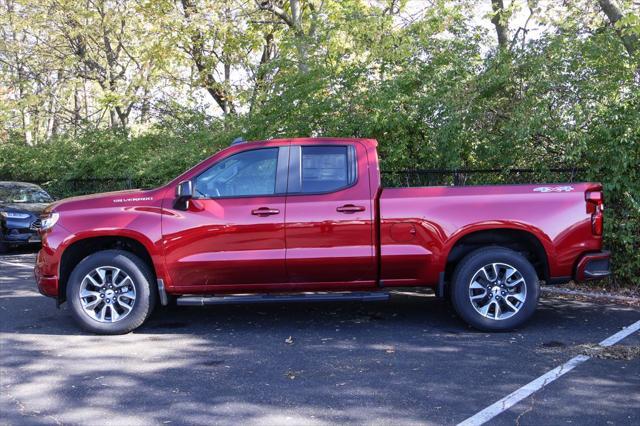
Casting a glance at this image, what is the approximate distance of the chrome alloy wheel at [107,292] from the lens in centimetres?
617

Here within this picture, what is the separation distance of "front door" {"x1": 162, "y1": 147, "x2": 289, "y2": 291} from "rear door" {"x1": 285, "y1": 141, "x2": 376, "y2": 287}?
0.12 meters

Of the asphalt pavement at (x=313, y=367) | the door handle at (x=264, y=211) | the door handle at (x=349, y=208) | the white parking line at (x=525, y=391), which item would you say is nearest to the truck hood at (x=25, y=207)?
the asphalt pavement at (x=313, y=367)

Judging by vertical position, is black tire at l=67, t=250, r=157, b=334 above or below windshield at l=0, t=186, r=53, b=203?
below

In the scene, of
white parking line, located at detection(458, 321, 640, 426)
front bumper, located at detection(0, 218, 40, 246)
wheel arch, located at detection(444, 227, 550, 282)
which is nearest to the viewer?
white parking line, located at detection(458, 321, 640, 426)

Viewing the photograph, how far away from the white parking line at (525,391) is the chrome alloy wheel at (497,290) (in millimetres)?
840

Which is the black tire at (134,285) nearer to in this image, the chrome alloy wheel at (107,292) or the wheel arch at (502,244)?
the chrome alloy wheel at (107,292)

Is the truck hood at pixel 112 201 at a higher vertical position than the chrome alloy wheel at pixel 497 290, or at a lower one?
higher

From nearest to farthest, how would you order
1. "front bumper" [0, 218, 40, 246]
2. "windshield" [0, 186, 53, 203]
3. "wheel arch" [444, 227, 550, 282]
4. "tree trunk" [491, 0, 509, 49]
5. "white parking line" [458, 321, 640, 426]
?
1. "white parking line" [458, 321, 640, 426]
2. "wheel arch" [444, 227, 550, 282]
3. "front bumper" [0, 218, 40, 246]
4. "tree trunk" [491, 0, 509, 49]
5. "windshield" [0, 186, 53, 203]

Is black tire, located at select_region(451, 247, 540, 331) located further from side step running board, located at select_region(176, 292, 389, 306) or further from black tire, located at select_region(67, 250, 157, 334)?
black tire, located at select_region(67, 250, 157, 334)

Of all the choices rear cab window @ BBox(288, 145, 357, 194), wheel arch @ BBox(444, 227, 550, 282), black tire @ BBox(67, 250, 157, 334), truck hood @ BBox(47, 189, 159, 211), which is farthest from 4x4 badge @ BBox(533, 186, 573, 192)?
black tire @ BBox(67, 250, 157, 334)

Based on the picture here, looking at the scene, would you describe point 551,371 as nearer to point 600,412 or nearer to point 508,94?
point 600,412

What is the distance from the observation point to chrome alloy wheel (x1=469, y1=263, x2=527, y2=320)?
606 cm

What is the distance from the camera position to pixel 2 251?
1311 centimetres

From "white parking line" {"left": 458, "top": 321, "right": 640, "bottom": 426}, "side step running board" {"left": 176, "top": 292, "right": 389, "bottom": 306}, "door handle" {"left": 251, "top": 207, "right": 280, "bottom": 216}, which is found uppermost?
"door handle" {"left": 251, "top": 207, "right": 280, "bottom": 216}
